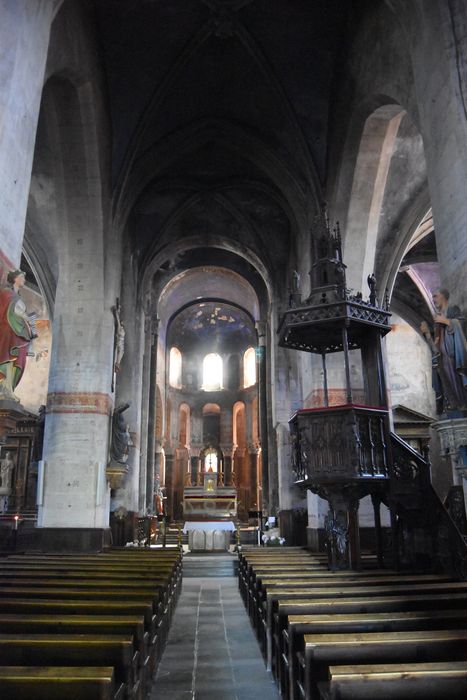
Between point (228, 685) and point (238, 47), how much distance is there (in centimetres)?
1280

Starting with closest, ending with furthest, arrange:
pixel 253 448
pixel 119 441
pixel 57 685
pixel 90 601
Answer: pixel 57 685 → pixel 90 601 → pixel 119 441 → pixel 253 448

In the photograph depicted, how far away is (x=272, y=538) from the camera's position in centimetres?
1566

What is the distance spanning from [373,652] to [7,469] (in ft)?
60.6

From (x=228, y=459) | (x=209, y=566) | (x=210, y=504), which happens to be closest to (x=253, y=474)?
(x=228, y=459)

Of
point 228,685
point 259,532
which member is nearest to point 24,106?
point 228,685

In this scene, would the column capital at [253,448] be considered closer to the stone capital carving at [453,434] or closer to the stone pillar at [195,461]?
the stone pillar at [195,461]

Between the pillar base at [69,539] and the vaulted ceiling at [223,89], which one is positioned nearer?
the pillar base at [69,539]

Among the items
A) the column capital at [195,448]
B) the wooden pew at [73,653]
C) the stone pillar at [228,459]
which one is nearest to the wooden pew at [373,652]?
the wooden pew at [73,653]

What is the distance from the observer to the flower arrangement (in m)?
15.2

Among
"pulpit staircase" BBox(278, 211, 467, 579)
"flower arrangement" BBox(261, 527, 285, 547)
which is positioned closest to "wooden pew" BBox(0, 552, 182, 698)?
"pulpit staircase" BBox(278, 211, 467, 579)

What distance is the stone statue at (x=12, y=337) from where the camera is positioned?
5508 millimetres

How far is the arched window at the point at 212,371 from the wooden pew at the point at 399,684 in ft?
102

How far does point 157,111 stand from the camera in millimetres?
13570

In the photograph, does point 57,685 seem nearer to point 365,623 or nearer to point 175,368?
point 365,623
